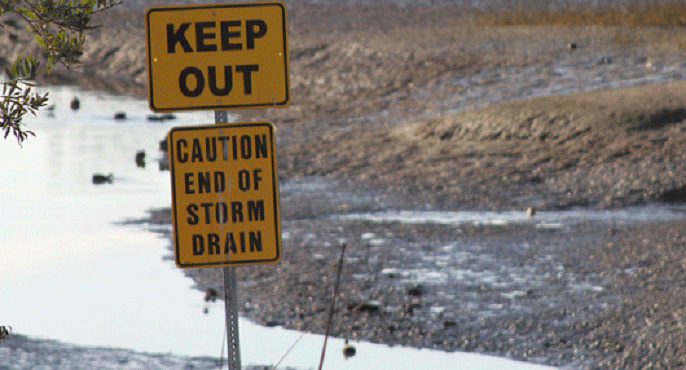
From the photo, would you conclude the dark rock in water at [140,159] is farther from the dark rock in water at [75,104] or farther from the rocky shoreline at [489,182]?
the dark rock in water at [75,104]

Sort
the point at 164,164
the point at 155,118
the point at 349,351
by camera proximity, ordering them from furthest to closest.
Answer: the point at 155,118, the point at 164,164, the point at 349,351

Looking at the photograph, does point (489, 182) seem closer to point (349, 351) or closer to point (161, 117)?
point (349, 351)

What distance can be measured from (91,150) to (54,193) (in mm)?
4191

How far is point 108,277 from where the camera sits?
38.1 ft

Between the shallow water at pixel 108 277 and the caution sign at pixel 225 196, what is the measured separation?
219 cm

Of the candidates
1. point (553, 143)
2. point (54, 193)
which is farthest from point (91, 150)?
point (553, 143)

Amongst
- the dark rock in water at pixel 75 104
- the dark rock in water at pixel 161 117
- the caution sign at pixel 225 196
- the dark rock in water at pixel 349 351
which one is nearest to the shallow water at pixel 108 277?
the dark rock in water at pixel 349 351

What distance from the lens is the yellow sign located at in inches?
262

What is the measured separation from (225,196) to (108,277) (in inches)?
200

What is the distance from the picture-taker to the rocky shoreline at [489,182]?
9742 mm

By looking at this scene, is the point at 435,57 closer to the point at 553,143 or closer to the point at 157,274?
the point at 553,143

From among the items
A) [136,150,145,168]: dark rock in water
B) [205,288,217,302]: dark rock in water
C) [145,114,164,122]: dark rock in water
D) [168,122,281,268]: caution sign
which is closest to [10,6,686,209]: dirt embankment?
[145,114,164,122]: dark rock in water

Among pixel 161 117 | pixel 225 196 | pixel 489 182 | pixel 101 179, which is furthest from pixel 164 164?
pixel 225 196

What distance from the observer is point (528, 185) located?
627 inches
